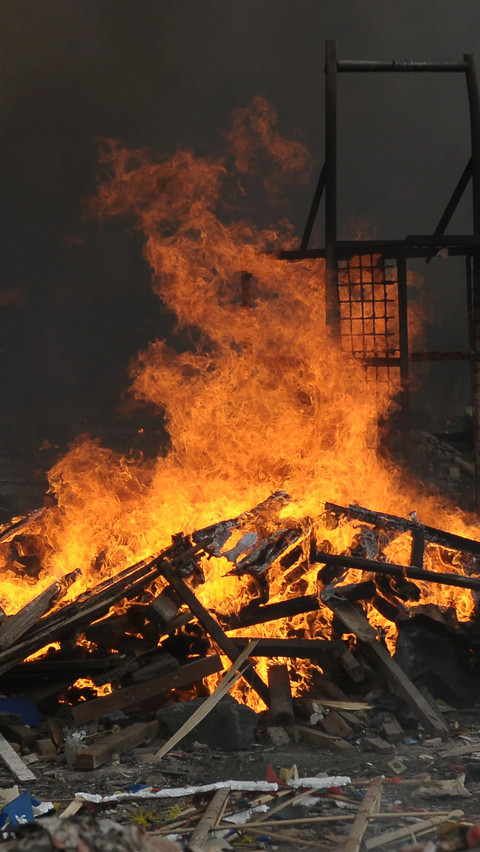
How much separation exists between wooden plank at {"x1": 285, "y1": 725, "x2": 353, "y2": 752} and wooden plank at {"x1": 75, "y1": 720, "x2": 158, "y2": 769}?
117 cm

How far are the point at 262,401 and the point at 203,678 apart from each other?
14.8 feet

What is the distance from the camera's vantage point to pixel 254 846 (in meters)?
4.19

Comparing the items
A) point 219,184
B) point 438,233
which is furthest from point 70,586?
point 219,184

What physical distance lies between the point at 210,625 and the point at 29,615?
1.70 m

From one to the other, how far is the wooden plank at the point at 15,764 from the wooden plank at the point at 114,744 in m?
0.36

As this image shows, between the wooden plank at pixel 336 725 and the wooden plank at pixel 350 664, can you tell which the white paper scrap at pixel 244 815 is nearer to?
the wooden plank at pixel 336 725

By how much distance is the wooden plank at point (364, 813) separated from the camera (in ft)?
13.3

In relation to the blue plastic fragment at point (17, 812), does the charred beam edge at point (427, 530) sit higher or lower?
higher

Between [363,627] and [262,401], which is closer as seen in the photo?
[363,627]

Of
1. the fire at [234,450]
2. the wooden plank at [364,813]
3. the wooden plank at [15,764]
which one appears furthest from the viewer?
the fire at [234,450]

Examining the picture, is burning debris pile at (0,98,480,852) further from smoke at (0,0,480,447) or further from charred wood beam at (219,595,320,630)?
smoke at (0,0,480,447)

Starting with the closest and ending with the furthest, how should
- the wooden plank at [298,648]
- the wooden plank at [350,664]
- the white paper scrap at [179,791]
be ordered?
1. the white paper scrap at [179,791]
2. the wooden plank at [350,664]
3. the wooden plank at [298,648]

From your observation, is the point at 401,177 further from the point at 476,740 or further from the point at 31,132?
the point at 476,740

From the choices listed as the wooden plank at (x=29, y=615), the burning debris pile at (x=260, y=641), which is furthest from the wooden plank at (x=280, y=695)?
the wooden plank at (x=29, y=615)
